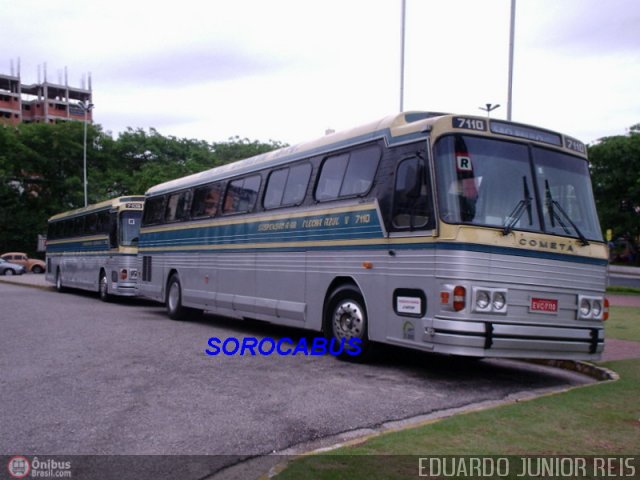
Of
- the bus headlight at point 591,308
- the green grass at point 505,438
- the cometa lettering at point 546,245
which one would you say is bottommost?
the green grass at point 505,438

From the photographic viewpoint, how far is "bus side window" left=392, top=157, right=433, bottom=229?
8.68 metres

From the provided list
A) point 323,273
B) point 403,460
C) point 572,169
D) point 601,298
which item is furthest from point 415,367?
point 403,460

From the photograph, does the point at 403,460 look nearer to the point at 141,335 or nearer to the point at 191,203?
the point at 141,335

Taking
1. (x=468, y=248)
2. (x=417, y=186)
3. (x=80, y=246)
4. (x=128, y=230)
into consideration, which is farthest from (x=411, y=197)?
(x=80, y=246)

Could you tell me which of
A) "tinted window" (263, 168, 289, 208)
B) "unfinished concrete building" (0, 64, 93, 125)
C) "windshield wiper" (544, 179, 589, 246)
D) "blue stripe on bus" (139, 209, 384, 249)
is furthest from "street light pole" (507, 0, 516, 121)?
"unfinished concrete building" (0, 64, 93, 125)

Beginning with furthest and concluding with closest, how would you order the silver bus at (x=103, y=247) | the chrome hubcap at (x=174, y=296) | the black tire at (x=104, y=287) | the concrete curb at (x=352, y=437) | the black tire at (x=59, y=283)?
the black tire at (x=59, y=283) < the black tire at (x=104, y=287) < the silver bus at (x=103, y=247) < the chrome hubcap at (x=174, y=296) < the concrete curb at (x=352, y=437)

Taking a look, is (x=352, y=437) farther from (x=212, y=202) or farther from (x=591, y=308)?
(x=212, y=202)

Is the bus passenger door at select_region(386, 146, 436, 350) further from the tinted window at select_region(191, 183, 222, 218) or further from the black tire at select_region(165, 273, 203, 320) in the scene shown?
the black tire at select_region(165, 273, 203, 320)

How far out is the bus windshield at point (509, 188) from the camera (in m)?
8.38

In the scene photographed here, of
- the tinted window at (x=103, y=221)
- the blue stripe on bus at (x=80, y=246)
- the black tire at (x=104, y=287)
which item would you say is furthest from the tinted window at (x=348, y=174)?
the black tire at (x=104, y=287)

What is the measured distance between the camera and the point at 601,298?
910 cm

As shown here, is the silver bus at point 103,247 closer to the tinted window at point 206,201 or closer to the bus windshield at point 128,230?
the bus windshield at point 128,230

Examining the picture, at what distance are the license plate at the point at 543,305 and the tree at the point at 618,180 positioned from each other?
42.4 m

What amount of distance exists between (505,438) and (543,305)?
309 centimetres
